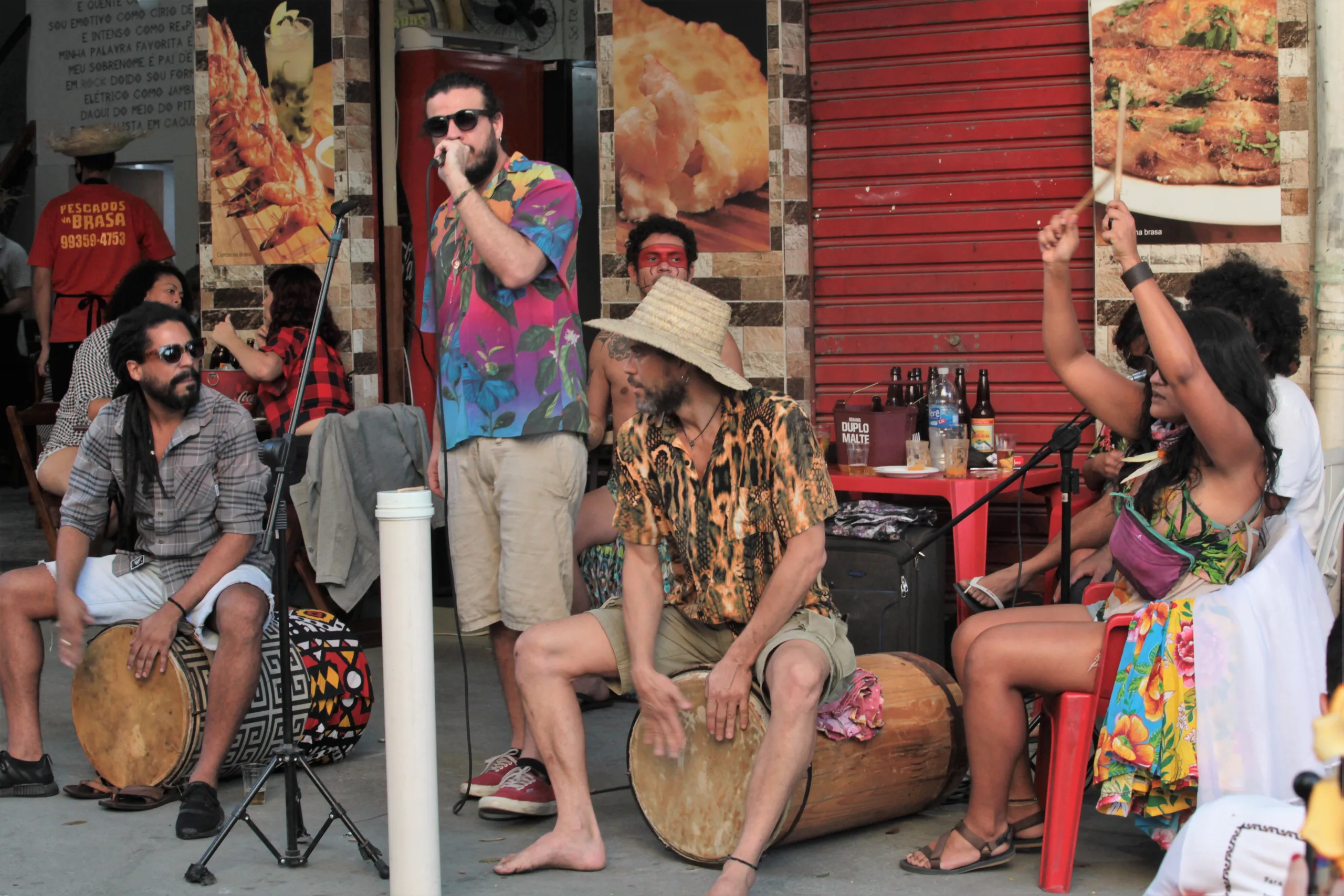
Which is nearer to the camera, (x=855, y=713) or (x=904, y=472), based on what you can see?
(x=855, y=713)

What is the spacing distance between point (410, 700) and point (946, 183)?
13.1 feet

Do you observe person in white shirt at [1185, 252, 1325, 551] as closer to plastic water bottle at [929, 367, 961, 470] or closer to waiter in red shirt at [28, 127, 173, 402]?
plastic water bottle at [929, 367, 961, 470]

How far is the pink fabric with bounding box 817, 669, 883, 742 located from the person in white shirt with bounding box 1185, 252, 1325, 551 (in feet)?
3.93

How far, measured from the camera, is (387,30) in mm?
7719

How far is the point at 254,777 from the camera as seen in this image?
4.63 m

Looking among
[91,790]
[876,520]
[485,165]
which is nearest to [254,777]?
[91,790]

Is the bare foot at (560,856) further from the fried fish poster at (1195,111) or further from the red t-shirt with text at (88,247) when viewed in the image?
the red t-shirt with text at (88,247)

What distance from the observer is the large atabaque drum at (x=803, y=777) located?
389 centimetres

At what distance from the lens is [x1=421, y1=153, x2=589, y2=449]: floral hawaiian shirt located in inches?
178

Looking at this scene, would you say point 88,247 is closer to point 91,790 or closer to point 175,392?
point 175,392

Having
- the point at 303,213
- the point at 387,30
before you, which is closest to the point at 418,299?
the point at 303,213

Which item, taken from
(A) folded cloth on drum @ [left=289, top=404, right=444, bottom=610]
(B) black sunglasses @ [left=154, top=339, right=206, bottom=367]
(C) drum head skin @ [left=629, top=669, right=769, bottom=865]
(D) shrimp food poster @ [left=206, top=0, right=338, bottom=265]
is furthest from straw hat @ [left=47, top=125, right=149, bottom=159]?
(C) drum head skin @ [left=629, top=669, right=769, bottom=865]

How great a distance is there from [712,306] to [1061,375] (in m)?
1.04

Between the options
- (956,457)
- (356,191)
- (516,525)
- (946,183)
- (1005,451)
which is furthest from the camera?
(356,191)
